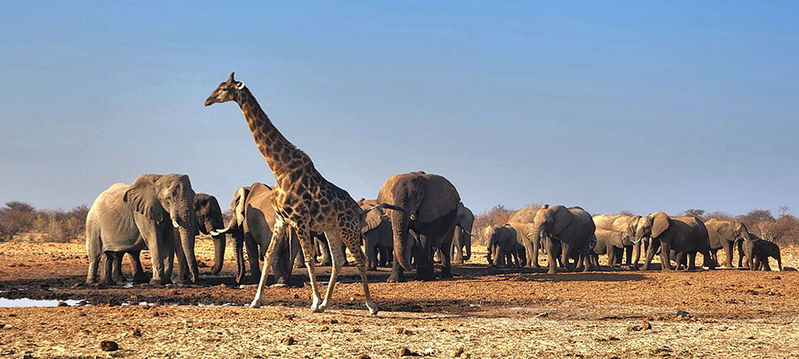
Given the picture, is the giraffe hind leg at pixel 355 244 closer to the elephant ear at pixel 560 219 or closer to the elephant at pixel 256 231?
the elephant at pixel 256 231

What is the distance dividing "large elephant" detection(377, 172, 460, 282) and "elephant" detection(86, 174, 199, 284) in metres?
5.07

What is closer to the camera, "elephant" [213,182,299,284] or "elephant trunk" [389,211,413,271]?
"elephant" [213,182,299,284]

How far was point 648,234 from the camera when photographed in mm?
33062

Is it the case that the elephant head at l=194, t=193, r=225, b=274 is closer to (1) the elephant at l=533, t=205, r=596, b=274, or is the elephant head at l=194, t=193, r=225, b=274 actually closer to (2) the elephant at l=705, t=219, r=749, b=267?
(1) the elephant at l=533, t=205, r=596, b=274

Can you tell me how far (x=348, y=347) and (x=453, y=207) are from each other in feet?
49.1

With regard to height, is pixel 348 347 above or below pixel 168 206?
below

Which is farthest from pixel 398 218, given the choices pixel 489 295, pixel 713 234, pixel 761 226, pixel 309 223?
pixel 761 226

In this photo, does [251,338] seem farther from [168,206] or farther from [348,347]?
[168,206]

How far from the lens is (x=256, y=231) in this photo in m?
21.7

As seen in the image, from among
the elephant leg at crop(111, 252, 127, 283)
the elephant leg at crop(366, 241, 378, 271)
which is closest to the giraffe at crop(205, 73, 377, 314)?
the elephant leg at crop(111, 252, 127, 283)

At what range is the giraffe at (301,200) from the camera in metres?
13.7

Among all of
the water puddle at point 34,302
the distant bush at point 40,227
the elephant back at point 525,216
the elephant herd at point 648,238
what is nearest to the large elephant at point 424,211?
the elephant herd at point 648,238

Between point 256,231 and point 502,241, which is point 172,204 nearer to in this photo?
point 256,231

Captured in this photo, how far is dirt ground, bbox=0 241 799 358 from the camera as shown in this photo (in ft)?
32.8
